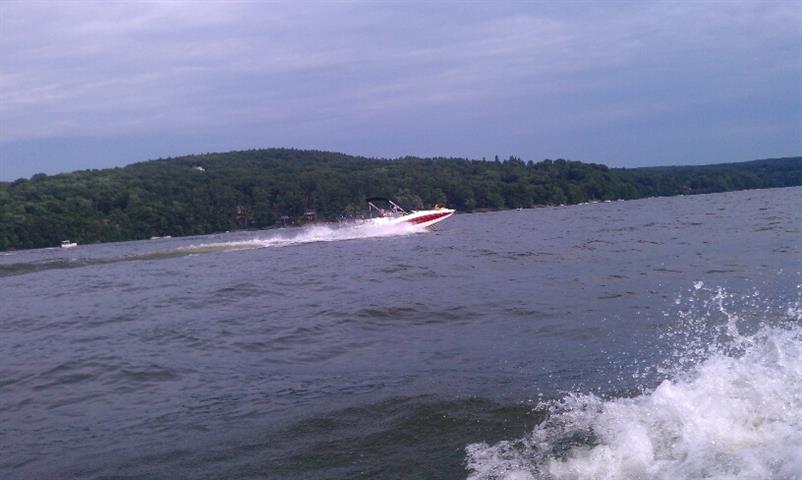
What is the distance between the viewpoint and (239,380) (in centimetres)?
1034

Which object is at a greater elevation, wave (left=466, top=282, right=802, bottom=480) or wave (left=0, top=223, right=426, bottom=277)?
wave (left=0, top=223, right=426, bottom=277)

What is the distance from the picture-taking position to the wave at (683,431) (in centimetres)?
566

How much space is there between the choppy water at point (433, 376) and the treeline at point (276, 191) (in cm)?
7487

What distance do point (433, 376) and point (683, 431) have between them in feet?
12.8

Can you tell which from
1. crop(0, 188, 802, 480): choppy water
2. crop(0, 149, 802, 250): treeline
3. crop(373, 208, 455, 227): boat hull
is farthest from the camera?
crop(0, 149, 802, 250): treeline

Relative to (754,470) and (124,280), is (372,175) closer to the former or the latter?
(124,280)

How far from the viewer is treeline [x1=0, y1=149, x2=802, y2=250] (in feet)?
302

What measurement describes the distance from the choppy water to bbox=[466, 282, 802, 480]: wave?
2cm

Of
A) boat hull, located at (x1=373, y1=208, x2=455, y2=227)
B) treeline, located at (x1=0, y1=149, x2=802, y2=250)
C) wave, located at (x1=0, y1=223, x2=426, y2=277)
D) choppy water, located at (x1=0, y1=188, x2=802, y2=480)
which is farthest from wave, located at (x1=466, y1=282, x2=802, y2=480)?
treeline, located at (x1=0, y1=149, x2=802, y2=250)

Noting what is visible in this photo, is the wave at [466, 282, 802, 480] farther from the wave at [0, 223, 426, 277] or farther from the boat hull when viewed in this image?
the boat hull

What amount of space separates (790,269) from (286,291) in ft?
39.3

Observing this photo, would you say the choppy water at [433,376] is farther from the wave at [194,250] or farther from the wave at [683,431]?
the wave at [194,250]

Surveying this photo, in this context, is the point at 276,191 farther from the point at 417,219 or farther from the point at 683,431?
the point at 683,431

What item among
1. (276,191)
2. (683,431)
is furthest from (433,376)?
(276,191)
